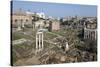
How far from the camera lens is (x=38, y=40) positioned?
2.08m

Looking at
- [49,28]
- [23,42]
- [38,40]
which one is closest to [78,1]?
[49,28]

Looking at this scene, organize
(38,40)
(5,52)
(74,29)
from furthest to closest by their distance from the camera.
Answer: (74,29) → (38,40) → (5,52)

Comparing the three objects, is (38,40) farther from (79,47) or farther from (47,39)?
(79,47)

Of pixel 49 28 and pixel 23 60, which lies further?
pixel 49 28

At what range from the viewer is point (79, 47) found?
89.0 inches

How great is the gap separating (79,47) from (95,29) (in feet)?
1.10

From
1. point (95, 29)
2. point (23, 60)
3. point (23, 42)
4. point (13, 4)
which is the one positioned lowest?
point (23, 60)

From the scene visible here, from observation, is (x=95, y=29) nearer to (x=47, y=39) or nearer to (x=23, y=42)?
(x=47, y=39)

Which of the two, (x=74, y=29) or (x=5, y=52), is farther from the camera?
(x=74, y=29)

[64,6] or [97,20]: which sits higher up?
[64,6]

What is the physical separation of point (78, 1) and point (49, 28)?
54 cm

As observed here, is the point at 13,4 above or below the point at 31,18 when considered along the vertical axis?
above

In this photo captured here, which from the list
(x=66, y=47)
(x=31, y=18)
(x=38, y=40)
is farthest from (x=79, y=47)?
(x=31, y=18)

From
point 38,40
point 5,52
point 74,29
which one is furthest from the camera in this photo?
point 74,29
